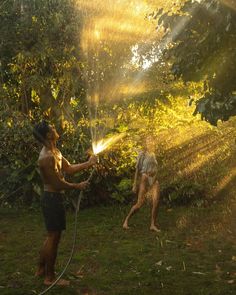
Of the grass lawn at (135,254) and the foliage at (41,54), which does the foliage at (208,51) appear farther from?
the foliage at (41,54)

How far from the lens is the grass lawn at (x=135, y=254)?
20.2 feet

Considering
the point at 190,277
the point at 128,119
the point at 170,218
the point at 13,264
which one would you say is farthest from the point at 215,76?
the point at 128,119

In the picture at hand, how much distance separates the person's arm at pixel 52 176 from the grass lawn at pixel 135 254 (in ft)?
4.43

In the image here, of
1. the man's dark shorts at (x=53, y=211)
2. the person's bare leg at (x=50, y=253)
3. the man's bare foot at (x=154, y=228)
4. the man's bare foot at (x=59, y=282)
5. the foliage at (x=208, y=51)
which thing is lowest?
the man's bare foot at (x=154, y=228)

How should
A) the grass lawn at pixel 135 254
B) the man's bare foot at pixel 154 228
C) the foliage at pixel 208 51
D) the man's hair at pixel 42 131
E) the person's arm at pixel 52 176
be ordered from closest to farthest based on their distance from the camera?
the foliage at pixel 208 51
the person's arm at pixel 52 176
the man's hair at pixel 42 131
the grass lawn at pixel 135 254
the man's bare foot at pixel 154 228

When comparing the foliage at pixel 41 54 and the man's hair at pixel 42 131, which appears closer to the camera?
the man's hair at pixel 42 131

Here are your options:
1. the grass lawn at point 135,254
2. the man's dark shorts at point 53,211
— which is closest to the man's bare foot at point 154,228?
the grass lawn at point 135,254

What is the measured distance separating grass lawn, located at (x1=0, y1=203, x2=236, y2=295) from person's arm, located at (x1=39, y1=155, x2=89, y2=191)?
135cm

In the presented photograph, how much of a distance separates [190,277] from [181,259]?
0.94 m

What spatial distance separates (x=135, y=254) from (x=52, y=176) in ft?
8.40

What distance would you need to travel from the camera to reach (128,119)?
44.8 feet

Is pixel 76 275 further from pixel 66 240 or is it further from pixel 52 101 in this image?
pixel 52 101

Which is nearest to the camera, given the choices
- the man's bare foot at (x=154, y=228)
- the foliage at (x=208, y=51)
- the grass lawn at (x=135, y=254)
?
the foliage at (x=208, y=51)

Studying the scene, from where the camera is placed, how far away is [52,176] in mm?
5906
